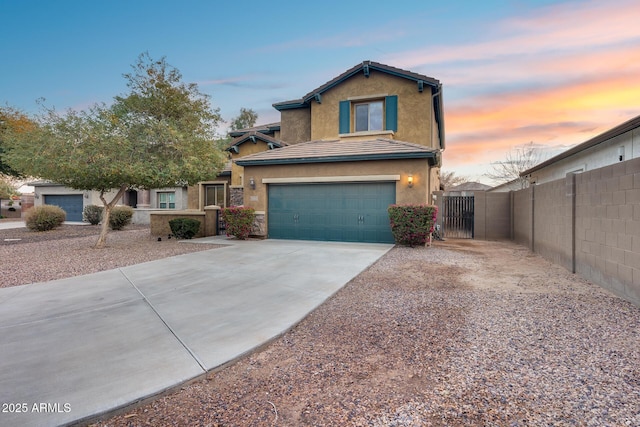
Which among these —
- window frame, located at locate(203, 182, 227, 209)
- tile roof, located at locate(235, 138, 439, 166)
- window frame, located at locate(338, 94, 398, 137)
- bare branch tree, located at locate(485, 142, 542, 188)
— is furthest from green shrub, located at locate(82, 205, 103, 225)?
bare branch tree, located at locate(485, 142, 542, 188)

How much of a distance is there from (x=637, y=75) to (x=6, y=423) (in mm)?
16827

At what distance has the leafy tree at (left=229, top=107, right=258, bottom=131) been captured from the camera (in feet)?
133

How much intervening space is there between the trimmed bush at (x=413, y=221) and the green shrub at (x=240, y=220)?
561cm

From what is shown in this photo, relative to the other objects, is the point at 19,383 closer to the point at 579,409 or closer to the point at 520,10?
the point at 579,409

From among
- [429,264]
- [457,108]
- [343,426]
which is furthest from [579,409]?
[457,108]

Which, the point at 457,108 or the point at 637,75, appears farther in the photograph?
the point at 457,108

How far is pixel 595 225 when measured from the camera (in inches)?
257

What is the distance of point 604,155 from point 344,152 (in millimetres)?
8430

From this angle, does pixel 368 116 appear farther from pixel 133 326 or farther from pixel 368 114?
pixel 133 326

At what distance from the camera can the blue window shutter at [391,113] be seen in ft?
50.1

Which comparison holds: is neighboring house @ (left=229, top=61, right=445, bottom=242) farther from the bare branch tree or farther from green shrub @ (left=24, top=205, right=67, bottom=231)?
the bare branch tree

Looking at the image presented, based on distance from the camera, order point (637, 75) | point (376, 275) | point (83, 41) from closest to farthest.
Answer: point (376, 275)
point (637, 75)
point (83, 41)

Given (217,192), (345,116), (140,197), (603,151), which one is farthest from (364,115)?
(140,197)

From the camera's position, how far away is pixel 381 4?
11.9m
